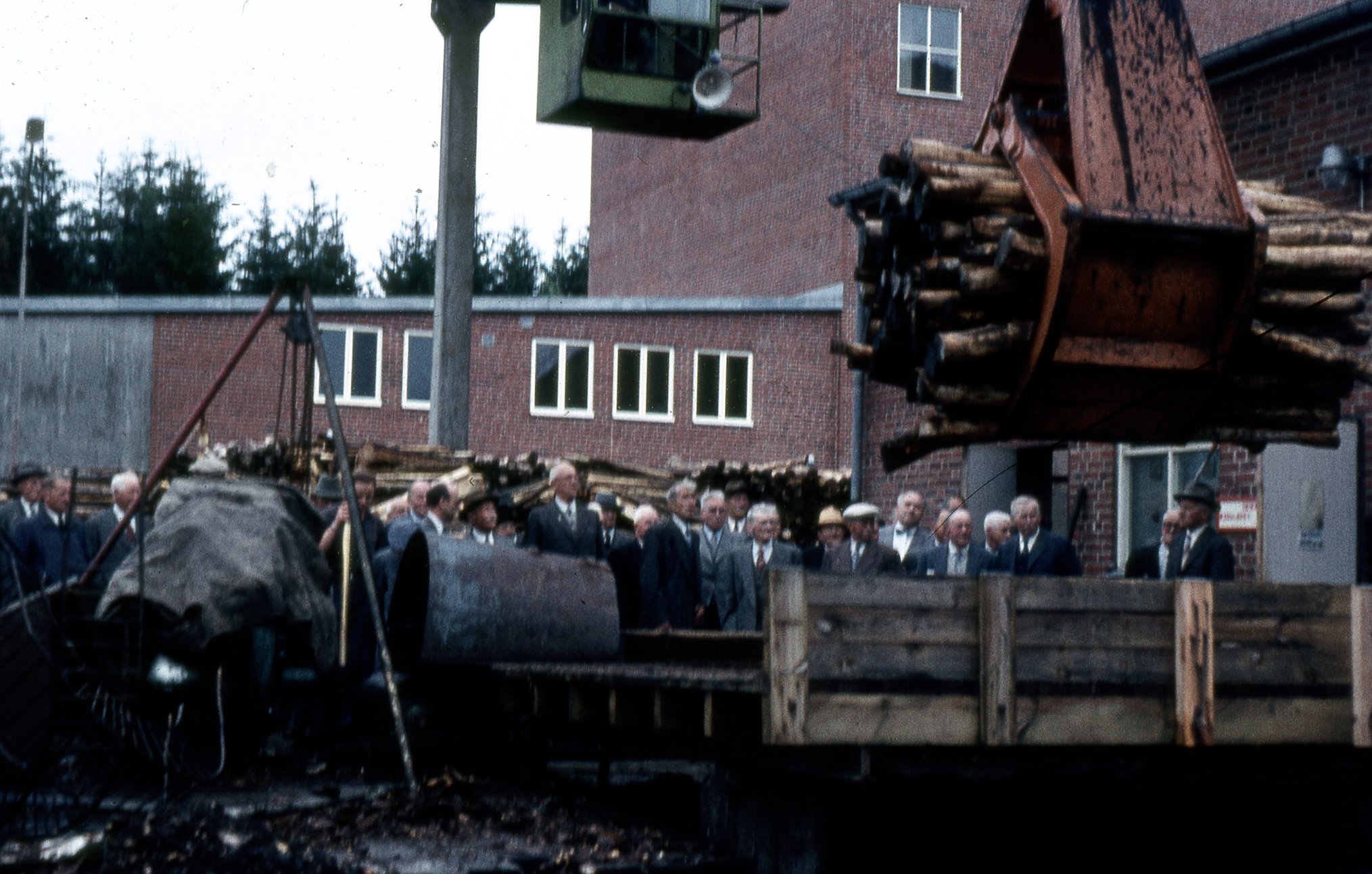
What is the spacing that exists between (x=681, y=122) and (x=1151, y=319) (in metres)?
16.9

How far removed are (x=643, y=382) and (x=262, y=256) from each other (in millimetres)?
22758

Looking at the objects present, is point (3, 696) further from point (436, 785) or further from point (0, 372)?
point (0, 372)

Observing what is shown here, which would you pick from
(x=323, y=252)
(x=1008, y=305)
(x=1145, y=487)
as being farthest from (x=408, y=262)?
(x=1008, y=305)

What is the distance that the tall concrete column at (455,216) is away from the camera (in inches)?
859

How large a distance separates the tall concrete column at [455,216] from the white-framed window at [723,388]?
13.8 m

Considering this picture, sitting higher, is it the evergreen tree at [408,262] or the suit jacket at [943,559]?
the evergreen tree at [408,262]

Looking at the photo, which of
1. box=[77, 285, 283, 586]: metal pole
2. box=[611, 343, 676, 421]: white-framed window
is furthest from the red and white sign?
box=[611, 343, 676, 421]: white-framed window

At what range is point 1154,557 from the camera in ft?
40.7

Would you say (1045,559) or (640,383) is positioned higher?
(640,383)

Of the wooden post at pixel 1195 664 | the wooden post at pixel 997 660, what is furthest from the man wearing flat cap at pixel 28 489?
the wooden post at pixel 1195 664

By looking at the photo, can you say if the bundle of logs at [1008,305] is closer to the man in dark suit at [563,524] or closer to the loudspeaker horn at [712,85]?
the man in dark suit at [563,524]

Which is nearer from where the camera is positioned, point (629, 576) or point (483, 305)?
point (629, 576)

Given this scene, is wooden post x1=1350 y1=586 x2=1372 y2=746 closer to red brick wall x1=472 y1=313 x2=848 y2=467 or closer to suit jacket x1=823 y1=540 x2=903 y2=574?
suit jacket x1=823 y1=540 x2=903 y2=574

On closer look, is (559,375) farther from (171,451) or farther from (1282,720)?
(1282,720)
